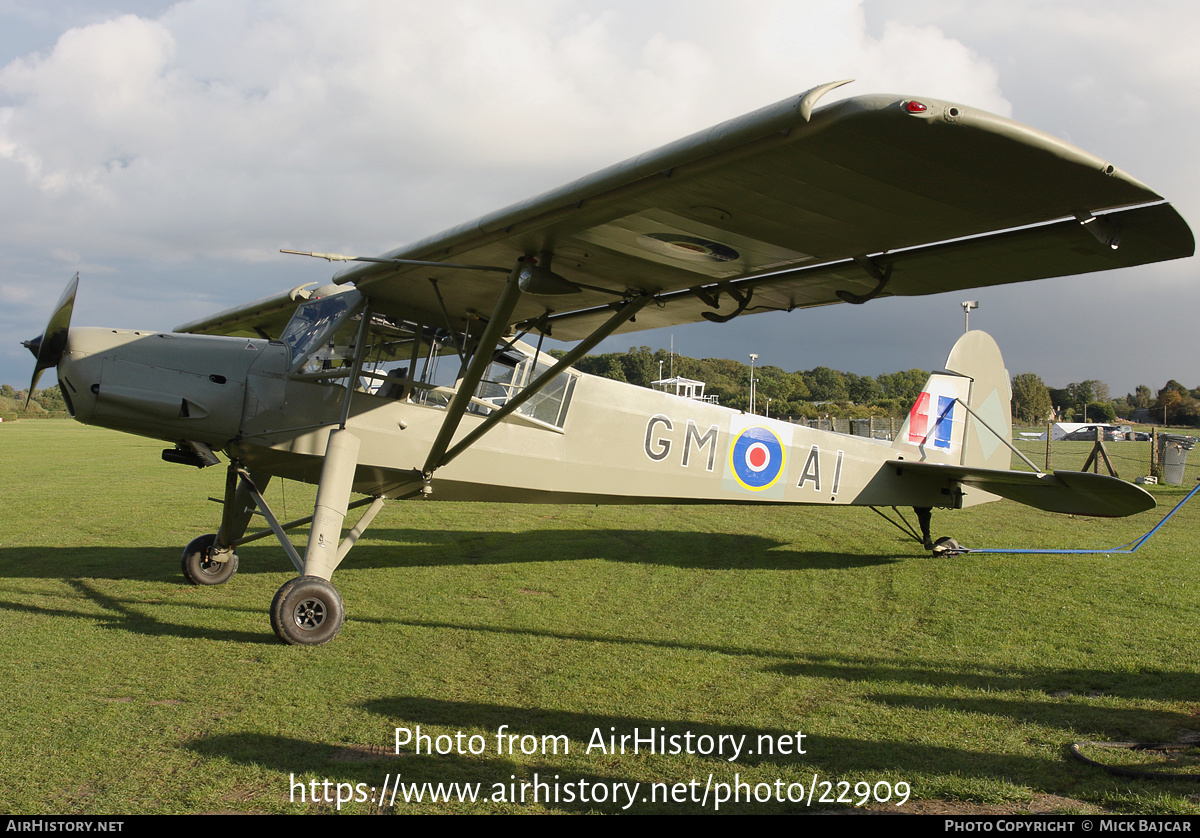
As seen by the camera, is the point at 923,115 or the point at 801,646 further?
the point at 801,646

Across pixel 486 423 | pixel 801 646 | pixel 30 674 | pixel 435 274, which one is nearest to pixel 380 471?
pixel 486 423

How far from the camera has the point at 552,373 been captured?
5891mm

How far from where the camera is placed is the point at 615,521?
12508 millimetres

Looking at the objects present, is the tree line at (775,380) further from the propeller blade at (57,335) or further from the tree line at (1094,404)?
the propeller blade at (57,335)

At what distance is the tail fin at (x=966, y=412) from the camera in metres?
9.41

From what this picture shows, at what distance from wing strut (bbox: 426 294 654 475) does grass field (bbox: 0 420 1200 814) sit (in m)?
1.45

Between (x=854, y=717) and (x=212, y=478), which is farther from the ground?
(x=854, y=717)

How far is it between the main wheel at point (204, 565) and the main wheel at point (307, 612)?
7.87ft

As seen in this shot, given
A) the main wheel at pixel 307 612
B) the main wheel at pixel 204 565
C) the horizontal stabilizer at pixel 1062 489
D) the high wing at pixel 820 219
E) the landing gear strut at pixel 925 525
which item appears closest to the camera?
the high wing at pixel 820 219

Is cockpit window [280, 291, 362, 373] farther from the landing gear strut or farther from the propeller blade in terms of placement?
the landing gear strut

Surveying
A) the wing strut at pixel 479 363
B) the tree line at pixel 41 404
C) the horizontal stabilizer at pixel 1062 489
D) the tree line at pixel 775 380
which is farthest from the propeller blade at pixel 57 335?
the tree line at pixel 775 380

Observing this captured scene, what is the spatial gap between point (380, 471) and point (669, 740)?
3824mm
